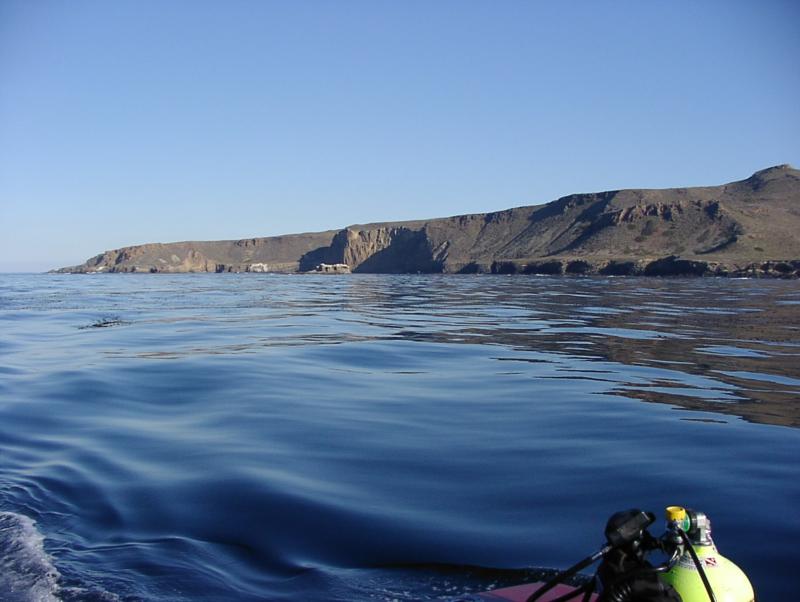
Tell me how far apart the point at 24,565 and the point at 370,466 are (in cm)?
386

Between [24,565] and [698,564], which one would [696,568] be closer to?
[698,564]

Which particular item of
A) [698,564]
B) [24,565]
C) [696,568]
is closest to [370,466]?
[24,565]

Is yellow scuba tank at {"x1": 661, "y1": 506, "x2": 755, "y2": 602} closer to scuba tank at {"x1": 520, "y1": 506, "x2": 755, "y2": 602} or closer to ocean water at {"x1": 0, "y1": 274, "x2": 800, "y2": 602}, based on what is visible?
scuba tank at {"x1": 520, "y1": 506, "x2": 755, "y2": 602}

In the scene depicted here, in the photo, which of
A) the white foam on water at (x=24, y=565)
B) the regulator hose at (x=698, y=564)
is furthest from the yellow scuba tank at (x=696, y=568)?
the white foam on water at (x=24, y=565)

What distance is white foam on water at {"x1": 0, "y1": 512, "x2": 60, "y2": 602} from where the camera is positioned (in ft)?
16.1

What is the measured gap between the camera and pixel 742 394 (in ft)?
40.9

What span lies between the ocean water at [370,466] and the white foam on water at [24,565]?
3 centimetres

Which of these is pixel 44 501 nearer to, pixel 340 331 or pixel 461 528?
pixel 461 528

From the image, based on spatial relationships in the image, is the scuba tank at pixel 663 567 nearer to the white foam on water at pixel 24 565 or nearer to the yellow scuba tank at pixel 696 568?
the yellow scuba tank at pixel 696 568

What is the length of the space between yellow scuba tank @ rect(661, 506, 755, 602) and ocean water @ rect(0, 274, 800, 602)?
1.52 metres

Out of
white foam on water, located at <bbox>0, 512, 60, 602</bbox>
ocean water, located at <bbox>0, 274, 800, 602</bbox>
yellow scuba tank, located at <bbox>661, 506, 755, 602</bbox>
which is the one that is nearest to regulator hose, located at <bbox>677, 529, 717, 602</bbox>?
yellow scuba tank, located at <bbox>661, 506, 755, 602</bbox>

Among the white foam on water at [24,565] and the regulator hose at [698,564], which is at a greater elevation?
the regulator hose at [698,564]

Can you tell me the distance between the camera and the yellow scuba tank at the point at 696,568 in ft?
12.0

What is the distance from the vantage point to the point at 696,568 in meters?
→ 3.70
